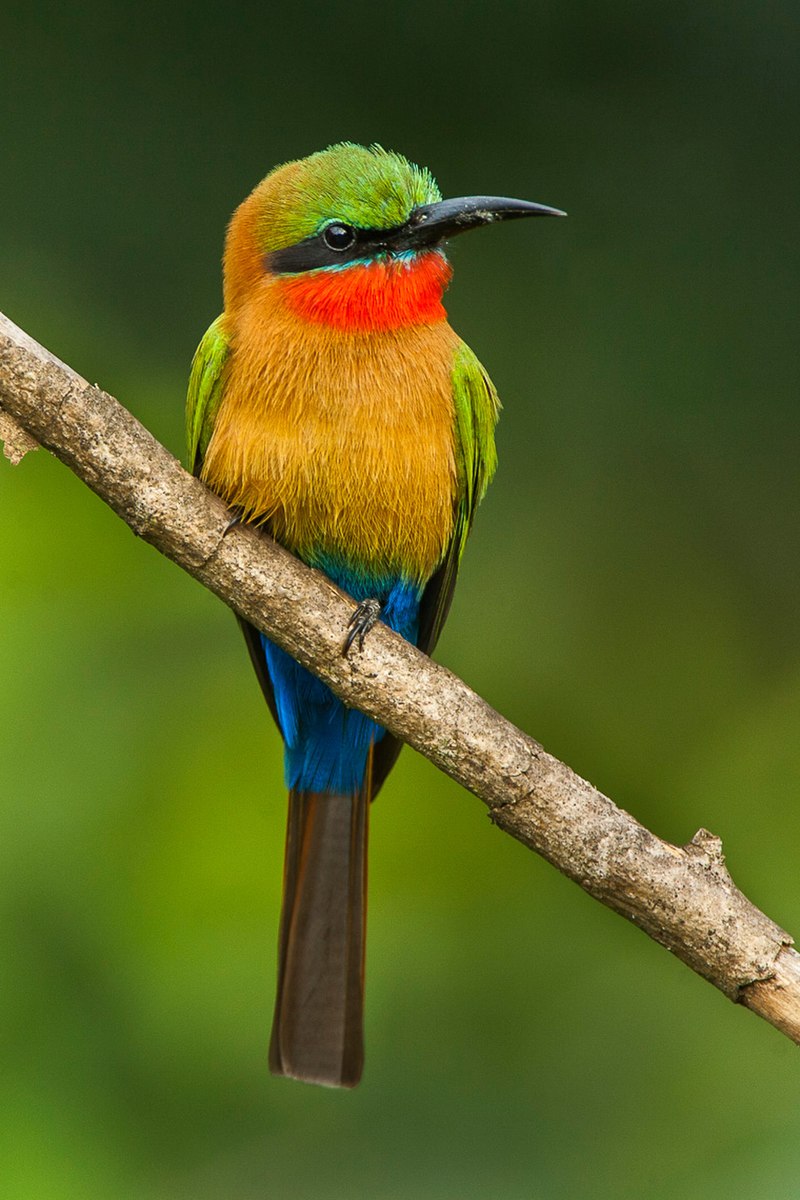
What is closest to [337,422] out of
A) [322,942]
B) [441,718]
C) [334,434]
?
[334,434]

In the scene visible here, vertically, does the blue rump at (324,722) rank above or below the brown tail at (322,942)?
above

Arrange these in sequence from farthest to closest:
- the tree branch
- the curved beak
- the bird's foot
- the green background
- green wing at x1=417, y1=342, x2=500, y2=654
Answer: green wing at x1=417, y1=342, x2=500, y2=654
the curved beak
the green background
the bird's foot
the tree branch

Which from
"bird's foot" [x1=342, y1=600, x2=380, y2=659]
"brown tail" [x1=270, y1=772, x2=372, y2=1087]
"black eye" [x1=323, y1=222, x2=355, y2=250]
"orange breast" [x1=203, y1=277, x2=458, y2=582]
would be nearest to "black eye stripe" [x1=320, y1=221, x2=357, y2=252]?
"black eye" [x1=323, y1=222, x2=355, y2=250]

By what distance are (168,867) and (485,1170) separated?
0.82 meters

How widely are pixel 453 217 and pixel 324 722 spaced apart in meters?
1.08

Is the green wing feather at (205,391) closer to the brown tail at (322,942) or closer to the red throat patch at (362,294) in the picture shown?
the red throat patch at (362,294)

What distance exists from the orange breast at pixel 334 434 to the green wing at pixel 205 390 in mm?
36

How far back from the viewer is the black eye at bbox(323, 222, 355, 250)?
2902mm

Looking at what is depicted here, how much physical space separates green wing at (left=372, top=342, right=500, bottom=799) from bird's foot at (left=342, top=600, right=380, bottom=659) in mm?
520

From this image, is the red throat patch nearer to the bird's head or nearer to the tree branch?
the bird's head

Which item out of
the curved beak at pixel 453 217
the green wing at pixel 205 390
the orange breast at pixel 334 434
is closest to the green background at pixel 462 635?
the green wing at pixel 205 390

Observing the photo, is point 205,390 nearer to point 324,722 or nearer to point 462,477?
point 462,477

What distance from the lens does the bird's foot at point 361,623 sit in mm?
2506

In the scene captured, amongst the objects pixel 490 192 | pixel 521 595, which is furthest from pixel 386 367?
pixel 490 192
